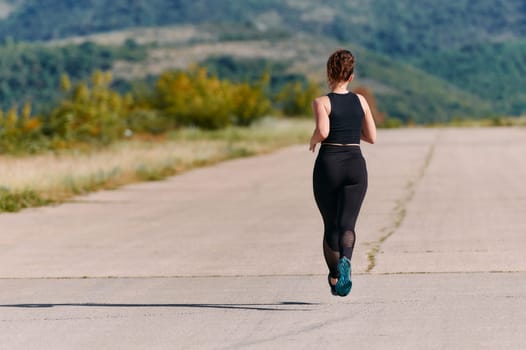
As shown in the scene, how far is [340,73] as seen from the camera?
365 inches

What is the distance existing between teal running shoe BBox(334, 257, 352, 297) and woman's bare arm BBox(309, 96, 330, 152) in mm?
888

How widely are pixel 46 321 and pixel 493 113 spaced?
157779 millimetres

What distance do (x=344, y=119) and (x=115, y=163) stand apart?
21.6m

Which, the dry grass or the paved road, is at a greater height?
the paved road

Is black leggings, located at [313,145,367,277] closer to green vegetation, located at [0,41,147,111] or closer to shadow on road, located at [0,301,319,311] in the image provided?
shadow on road, located at [0,301,319,311]

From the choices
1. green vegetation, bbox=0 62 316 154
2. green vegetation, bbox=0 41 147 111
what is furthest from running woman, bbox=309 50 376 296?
green vegetation, bbox=0 41 147 111

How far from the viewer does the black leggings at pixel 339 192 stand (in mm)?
9242

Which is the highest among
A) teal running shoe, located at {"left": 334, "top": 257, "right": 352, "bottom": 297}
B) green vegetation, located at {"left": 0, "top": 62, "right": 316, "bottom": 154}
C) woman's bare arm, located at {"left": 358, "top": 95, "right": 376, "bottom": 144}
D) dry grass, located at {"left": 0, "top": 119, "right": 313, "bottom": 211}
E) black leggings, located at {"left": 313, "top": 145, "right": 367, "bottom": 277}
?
woman's bare arm, located at {"left": 358, "top": 95, "right": 376, "bottom": 144}

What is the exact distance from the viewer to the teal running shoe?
908 centimetres

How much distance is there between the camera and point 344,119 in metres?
9.20

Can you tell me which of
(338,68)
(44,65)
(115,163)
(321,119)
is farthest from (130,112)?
(44,65)

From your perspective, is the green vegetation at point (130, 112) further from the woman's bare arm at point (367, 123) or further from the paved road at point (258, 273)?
the woman's bare arm at point (367, 123)

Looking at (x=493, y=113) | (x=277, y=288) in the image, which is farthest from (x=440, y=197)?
(x=493, y=113)

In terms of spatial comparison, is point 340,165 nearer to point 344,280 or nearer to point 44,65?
point 344,280
